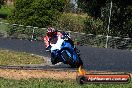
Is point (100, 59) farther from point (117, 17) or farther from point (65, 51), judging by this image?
point (65, 51)

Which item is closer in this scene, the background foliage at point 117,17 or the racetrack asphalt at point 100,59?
the racetrack asphalt at point 100,59

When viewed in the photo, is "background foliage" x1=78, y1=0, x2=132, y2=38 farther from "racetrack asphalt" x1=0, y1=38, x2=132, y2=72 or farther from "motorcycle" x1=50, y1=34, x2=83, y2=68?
"motorcycle" x1=50, y1=34, x2=83, y2=68

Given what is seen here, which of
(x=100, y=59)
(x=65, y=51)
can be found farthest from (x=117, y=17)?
(x=65, y=51)

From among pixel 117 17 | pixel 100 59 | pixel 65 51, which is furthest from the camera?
pixel 117 17

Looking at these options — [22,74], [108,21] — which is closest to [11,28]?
[108,21]

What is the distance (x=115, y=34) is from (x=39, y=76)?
2751 centimetres

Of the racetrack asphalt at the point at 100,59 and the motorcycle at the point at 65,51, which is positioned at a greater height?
the motorcycle at the point at 65,51

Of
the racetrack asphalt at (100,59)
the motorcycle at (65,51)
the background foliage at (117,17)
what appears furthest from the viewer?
the background foliage at (117,17)

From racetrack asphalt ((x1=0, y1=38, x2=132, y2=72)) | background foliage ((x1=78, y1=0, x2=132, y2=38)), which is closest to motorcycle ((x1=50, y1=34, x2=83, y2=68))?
racetrack asphalt ((x1=0, y1=38, x2=132, y2=72))

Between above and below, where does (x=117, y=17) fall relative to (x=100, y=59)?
below

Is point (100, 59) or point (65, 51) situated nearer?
point (65, 51)

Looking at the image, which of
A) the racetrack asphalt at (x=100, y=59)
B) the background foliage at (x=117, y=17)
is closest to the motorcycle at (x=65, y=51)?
the racetrack asphalt at (x=100, y=59)

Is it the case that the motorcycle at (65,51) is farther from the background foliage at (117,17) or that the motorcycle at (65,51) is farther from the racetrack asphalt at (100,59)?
the background foliage at (117,17)

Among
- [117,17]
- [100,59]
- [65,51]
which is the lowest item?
[117,17]
